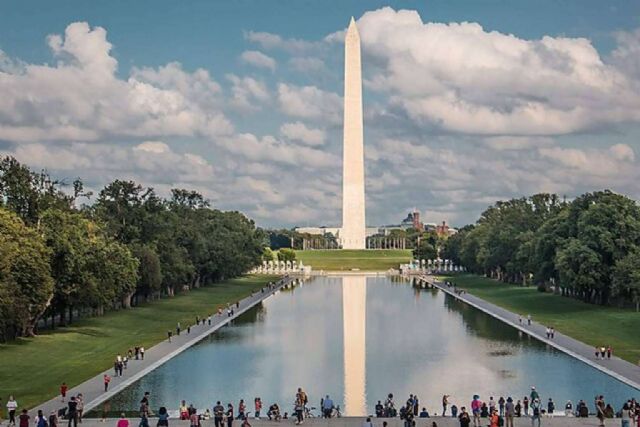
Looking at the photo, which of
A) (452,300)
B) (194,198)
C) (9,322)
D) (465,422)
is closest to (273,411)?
(465,422)

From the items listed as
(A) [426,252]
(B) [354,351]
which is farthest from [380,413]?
(A) [426,252]

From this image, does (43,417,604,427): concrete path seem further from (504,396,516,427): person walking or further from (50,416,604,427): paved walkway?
(504,396,516,427): person walking

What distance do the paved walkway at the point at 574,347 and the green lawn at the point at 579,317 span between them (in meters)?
0.83

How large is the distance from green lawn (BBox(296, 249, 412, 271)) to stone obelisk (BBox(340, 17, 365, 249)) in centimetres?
362

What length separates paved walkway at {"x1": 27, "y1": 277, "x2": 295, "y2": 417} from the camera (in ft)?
102

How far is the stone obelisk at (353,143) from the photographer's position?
424 feet

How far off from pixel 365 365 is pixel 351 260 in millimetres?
105288

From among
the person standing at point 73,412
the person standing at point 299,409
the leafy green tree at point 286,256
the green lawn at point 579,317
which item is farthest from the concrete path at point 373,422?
the leafy green tree at point 286,256

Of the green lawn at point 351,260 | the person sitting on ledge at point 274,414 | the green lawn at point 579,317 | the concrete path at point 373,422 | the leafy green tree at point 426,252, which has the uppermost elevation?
the leafy green tree at point 426,252

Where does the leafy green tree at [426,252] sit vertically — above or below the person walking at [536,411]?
above

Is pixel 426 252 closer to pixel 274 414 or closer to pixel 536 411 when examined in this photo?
pixel 274 414

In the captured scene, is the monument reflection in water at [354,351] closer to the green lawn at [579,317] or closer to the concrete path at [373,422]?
the concrete path at [373,422]

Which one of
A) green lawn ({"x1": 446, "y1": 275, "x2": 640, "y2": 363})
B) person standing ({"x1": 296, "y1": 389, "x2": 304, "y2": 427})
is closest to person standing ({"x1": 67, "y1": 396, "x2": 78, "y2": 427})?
person standing ({"x1": 296, "y1": 389, "x2": 304, "y2": 427})

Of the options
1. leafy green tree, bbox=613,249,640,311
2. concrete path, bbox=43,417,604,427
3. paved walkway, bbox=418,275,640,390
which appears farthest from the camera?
leafy green tree, bbox=613,249,640,311
